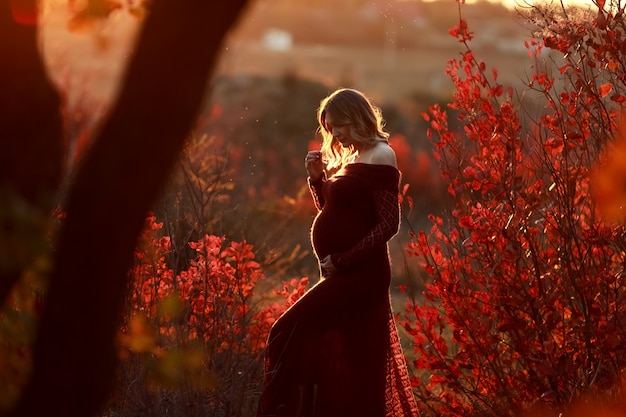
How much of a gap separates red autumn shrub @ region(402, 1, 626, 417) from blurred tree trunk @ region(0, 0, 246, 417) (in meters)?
3.07

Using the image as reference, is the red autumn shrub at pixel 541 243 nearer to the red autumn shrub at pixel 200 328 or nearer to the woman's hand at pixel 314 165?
the woman's hand at pixel 314 165

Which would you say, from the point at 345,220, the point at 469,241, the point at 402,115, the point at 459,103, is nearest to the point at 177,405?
the point at 345,220

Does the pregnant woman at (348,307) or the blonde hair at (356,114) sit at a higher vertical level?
the blonde hair at (356,114)

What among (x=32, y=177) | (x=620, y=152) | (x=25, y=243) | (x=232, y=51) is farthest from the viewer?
(x=232, y=51)

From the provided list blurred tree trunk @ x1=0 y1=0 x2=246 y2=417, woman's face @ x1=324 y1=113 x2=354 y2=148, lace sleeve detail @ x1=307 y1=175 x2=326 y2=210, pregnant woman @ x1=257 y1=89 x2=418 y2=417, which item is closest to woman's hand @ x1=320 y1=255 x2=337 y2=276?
pregnant woman @ x1=257 y1=89 x2=418 y2=417

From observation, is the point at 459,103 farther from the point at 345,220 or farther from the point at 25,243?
the point at 25,243

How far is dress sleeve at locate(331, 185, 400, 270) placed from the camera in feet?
18.1

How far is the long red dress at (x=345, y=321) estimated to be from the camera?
554 cm

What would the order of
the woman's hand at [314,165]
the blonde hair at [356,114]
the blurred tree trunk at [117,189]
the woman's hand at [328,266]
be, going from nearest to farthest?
the blurred tree trunk at [117,189]
the woman's hand at [328,266]
the blonde hair at [356,114]
the woman's hand at [314,165]

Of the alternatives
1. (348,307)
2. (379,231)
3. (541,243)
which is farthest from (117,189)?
(541,243)

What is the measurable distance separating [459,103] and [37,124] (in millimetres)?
3461

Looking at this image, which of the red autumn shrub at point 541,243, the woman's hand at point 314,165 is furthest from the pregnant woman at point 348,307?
the red autumn shrub at point 541,243

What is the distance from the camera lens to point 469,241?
5746mm

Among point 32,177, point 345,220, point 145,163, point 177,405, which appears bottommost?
point 177,405
